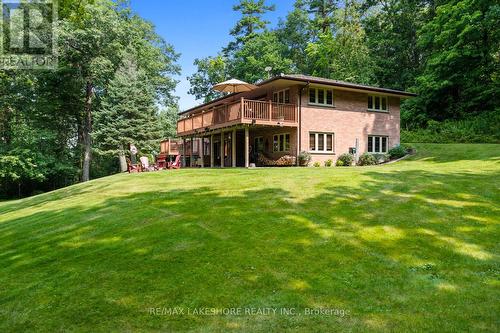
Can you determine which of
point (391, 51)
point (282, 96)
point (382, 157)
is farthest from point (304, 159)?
point (391, 51)

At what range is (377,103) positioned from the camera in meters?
27.5

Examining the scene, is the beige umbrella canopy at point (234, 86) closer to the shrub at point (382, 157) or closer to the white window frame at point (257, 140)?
the white window frame at point (257, 140)

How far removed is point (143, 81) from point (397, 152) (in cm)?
2417

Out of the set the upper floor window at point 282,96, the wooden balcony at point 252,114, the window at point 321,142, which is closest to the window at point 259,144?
the upper floor window at point 282,96

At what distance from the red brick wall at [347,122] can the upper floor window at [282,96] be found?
132cm

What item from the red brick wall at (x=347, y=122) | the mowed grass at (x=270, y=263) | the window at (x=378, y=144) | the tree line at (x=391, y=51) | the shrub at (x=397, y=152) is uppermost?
the tree line at (x=391, y=51)

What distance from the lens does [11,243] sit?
956cm

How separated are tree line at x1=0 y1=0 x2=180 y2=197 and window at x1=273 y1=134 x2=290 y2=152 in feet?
44.8

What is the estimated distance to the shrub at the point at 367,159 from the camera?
2498 centimetres

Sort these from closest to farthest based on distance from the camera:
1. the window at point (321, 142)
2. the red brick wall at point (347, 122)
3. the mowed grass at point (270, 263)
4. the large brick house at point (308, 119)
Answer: the mowed grass at point (270, 263) → the large brick house at point (308, 119) → the red brick wall at point (347, 122) → the window at point (321, 142)

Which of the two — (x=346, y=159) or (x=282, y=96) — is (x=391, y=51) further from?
(x=346, y=159)

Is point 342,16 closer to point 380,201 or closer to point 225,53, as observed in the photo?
point 225,53

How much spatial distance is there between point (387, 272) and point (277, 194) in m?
5.35

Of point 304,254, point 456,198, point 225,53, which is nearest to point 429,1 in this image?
point 225,53
